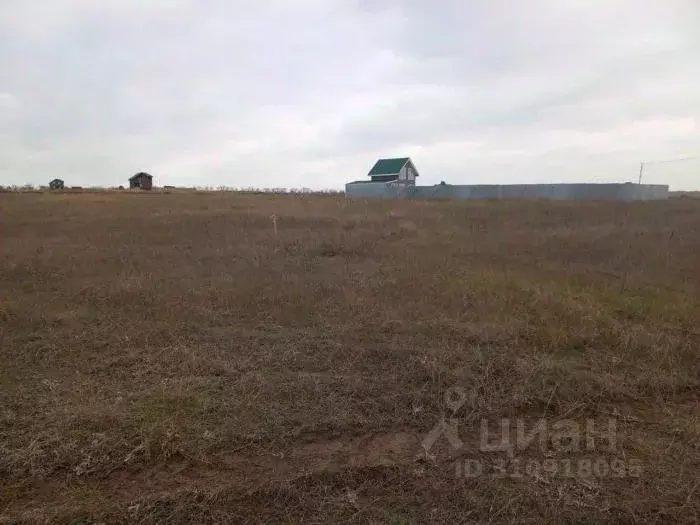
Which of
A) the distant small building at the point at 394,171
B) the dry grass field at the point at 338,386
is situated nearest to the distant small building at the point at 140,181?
the distant small building at the point at 394,171

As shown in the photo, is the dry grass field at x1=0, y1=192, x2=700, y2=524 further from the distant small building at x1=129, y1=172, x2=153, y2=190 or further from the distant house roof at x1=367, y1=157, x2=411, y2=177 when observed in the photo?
the distant small building at x1=129, y1=172, x2=153, y2=190

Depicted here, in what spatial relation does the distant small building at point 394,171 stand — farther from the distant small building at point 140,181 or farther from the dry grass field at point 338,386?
the dry grass field at point 338,386

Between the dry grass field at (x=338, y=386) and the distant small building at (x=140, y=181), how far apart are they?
36.3m

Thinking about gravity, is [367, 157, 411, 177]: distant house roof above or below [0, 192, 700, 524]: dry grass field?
above

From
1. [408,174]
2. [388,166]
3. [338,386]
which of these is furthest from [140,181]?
[338,386]

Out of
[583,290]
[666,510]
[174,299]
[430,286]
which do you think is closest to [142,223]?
[174,299]

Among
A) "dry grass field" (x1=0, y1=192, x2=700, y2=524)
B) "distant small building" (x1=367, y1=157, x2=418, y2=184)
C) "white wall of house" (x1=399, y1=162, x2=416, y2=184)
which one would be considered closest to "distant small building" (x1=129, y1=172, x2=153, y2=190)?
"distant small building" (x1=367, y1=157, x2=418, y2=184)

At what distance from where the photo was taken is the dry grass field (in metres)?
2.32

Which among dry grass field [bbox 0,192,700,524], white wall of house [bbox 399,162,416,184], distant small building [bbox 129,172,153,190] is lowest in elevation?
dry grass field [bbox 0,192,700,524]

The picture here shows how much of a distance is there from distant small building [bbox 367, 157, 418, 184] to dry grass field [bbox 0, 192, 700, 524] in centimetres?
3265

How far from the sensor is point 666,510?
2242mm

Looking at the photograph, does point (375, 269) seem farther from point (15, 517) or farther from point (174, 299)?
point (15, 517)

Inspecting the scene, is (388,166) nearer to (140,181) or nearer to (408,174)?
(408,174)

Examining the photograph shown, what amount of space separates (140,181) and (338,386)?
43.5 m
